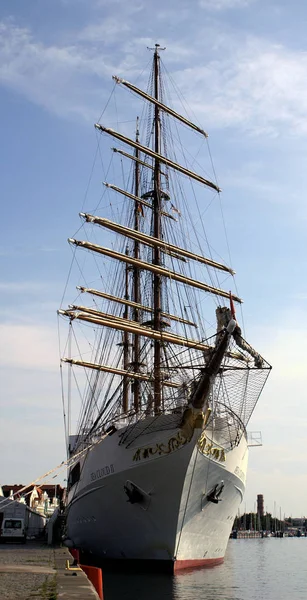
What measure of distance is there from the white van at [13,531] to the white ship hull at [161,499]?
10.4 m

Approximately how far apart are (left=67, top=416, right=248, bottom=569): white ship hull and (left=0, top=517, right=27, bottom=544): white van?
34.0ft

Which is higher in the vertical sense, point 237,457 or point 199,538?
point 237,457

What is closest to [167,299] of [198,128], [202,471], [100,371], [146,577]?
[100,371]

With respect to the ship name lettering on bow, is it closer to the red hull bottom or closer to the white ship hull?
the white ship hull

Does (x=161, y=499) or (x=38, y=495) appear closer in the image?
(x=161, y=499)

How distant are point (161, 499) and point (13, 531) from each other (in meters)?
16.8

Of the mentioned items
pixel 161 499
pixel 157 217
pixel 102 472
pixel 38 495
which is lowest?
pixel 38 495

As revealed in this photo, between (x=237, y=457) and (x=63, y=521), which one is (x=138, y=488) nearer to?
(x=237, y=457)

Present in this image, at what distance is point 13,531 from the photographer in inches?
1522

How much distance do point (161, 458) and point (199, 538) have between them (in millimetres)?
4030

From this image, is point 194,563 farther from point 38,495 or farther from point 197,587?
point 38,495

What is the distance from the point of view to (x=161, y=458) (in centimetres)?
2556

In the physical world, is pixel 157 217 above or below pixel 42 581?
above

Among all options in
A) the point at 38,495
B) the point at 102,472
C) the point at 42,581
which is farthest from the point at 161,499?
the point at 38,495
